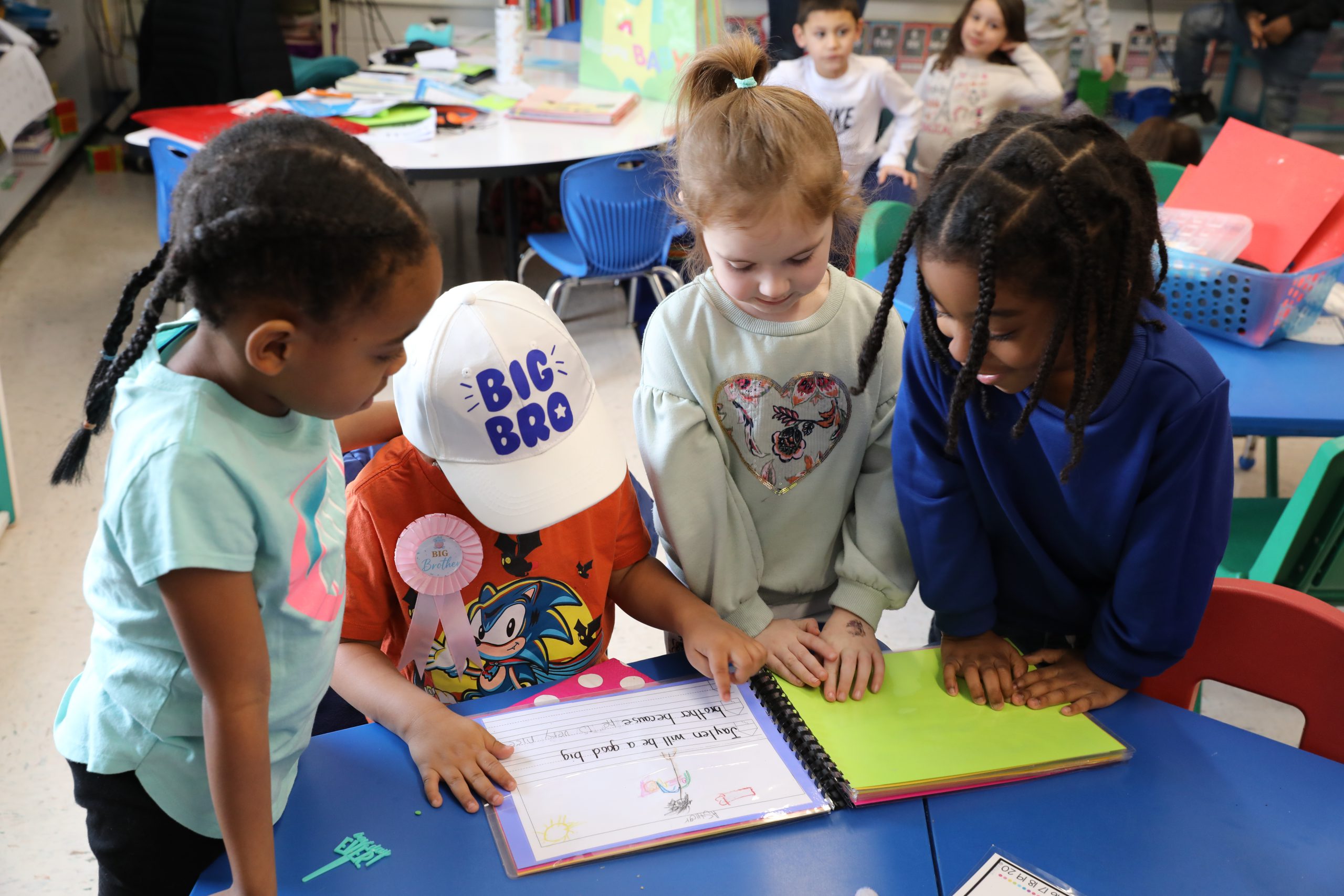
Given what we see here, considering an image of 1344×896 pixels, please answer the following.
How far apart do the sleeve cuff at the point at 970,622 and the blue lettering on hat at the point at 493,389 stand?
527 millimetres

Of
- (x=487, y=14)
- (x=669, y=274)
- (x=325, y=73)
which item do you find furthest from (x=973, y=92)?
(x=487, y=14)

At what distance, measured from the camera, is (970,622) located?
3.64 feet

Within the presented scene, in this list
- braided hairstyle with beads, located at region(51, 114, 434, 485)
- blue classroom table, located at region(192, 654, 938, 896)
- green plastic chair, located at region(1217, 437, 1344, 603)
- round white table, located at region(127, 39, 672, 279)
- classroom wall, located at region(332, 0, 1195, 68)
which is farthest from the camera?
classroom wall, located at region(332, 0, 1195, 68)

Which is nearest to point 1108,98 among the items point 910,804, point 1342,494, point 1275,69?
point 1275,69

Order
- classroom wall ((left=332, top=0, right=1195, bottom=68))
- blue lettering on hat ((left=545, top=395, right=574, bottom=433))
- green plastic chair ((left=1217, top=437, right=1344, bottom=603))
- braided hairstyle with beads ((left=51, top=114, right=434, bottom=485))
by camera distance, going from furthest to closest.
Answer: classroom wall ((left=332, top=0, right=1195, bottom=68)) < green plastic chair ((left=1217, top=437, right=1344, bottom=603)) < blue lettering on hat ((left=545, top=395, right=574, bottom=433)) < braided hairstyle with beads ((left=51, top=114, right=434, bottom=485))

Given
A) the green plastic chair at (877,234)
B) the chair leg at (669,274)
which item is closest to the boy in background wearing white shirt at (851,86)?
the chair leg at (669,274)

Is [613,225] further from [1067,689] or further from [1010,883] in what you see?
[1010,883]

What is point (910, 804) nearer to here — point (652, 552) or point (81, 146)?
point (652, 552)

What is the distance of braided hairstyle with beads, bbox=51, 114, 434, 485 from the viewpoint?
65 cm

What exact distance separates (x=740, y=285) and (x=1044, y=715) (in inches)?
21.3

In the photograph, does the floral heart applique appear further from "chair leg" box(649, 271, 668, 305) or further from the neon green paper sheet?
"chair leg" box(649, 271, 668, 305)

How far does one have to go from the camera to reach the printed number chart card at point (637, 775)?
859 mm

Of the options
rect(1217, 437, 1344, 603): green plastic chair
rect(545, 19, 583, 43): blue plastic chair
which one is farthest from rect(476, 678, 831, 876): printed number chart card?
rect(545, 19, 583, 43): blue plastic chair

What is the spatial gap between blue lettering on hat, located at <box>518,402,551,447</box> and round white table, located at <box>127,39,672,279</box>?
158 cm
